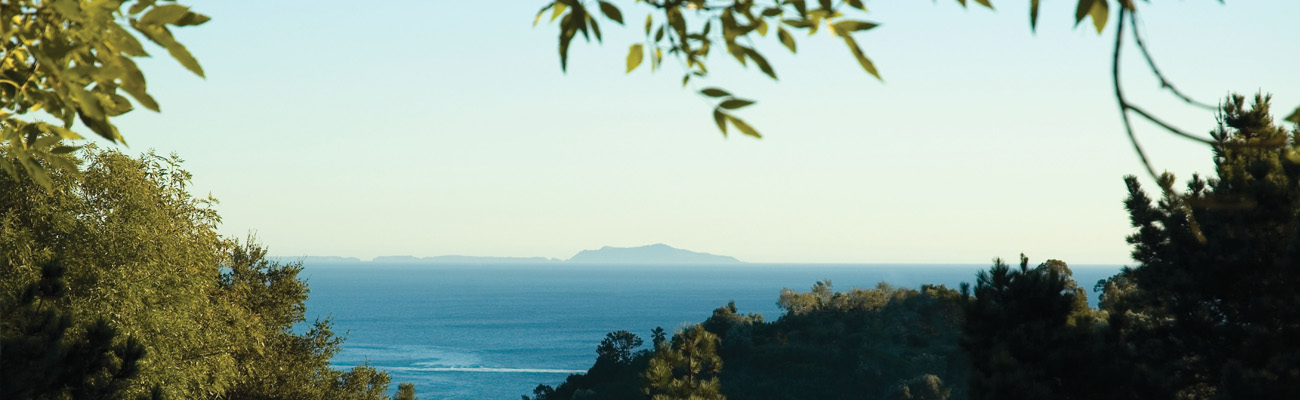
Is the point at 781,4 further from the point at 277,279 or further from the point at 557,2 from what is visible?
the point at 277,279

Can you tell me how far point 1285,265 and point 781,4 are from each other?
58.8 feet

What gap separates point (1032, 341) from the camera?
20.7 metres

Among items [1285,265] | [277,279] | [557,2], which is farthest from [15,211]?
[1285,265]

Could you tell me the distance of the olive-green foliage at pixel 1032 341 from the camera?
65.7 feet

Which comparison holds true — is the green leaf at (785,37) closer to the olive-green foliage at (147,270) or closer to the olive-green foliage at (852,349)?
the olive-green foliage at (147,270)

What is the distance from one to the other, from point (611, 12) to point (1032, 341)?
1978 centimetres

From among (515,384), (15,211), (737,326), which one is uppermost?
(15,211)

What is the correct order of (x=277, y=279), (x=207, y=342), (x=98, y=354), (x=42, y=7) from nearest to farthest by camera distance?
(x=42, y=7), (x=98, y=354), (x=207, y=342), (x=277, y=279)

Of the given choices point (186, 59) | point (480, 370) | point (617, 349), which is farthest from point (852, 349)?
point (186, 59)

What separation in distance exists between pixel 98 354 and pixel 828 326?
197 feet

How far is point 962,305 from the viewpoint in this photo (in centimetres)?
2153

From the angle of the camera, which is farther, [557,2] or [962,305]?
[962,305]

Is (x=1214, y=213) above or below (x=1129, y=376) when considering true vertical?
above

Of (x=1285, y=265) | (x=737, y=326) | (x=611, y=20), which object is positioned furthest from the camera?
(x=737, y=326)
